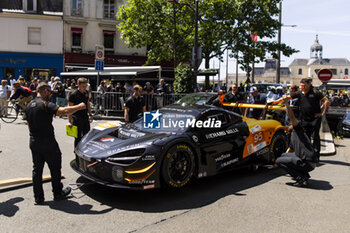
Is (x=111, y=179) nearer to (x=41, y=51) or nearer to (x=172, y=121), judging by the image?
(x=172, y=121)

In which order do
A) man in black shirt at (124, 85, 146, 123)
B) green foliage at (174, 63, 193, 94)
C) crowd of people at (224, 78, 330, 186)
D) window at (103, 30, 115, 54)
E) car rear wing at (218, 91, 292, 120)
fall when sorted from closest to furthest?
crowd of people at (224, 78, 330, 186) → car rear wing at (218, 91, 292, 120) → man in black shirt at (124, 85, 146, 123) → green foliage at (174, 63, 193, 94) → window at (103, 30, 115, 54)

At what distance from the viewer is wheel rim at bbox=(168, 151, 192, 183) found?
188 inches

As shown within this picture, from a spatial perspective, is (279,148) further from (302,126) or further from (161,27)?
(161,27)

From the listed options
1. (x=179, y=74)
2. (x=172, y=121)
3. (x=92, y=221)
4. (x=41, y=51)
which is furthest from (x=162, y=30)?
(x=92, y=221)

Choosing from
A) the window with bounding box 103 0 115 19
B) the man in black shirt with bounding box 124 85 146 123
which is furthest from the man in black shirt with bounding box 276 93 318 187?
the window with bounding box 103 0 115 19

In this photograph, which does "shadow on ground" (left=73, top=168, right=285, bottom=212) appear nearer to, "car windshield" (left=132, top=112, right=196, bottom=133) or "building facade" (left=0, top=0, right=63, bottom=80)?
"car windshield" (left=132, top=112, right=196, bottom=133)

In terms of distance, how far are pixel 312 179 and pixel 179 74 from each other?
37.1ft

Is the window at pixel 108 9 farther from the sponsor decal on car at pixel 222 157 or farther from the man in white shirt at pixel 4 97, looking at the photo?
the sponsor decal on car at pixel 222 157

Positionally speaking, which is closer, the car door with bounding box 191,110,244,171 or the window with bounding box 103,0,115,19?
the car door with bounding box 191,110,244,171

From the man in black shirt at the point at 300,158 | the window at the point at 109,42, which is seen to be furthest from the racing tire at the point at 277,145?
the window at the point at 109,42

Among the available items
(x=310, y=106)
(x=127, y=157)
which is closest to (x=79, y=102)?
(x=127, y=157)

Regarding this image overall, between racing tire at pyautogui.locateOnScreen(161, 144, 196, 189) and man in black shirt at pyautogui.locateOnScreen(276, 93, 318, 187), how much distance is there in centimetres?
176

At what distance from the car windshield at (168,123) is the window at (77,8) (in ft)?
84.0

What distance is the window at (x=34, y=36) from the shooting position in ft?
91.0
